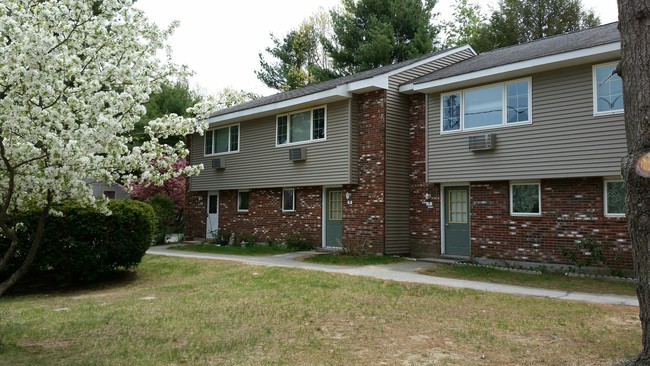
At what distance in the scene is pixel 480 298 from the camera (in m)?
8.36

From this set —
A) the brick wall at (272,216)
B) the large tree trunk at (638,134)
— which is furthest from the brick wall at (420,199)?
the large tree trunk at (638,134)

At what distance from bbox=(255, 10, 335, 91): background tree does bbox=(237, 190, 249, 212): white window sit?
56.3ft

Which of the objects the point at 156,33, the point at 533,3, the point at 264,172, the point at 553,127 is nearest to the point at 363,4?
the point at 533,3

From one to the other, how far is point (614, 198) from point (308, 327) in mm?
7875

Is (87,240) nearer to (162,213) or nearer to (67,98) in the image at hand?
(67,98)

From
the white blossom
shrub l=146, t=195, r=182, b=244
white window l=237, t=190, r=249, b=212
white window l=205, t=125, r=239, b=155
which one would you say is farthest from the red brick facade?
shrub l=146, t=195, r=182, b=244

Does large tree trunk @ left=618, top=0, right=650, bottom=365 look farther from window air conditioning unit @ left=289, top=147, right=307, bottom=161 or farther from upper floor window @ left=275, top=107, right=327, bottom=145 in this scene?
window air conditioning unit @ left=289, top=147, right=307, bottom=161

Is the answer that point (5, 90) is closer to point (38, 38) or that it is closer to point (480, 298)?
point (38, 38)

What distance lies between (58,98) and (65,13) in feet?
2.88

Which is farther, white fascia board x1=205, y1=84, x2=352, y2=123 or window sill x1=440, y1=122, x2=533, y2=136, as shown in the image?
white fascia board x1=205, y1=84, x2=352, y2=123

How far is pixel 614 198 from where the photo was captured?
10.9 meters

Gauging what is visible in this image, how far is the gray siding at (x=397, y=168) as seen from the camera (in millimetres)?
14484

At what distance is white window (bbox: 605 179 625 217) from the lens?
A: 10758 mm

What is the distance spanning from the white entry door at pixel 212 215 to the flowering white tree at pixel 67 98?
1439 centimetres
